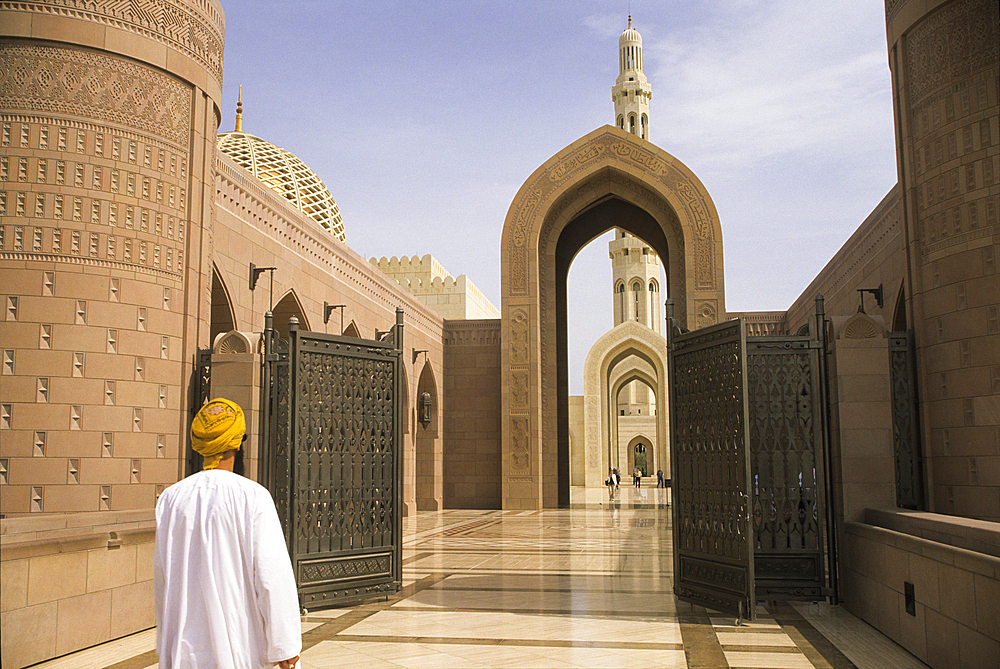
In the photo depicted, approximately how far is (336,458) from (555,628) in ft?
6.33

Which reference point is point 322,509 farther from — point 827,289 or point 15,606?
point 827,289

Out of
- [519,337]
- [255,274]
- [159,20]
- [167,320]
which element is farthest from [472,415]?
[159,20]

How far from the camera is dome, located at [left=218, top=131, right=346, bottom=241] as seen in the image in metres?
13.1

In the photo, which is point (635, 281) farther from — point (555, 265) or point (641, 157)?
point (641, 157)

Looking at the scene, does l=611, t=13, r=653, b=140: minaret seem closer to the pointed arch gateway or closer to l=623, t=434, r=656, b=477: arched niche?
l=623, t=434, r=656, b=477: arched niche

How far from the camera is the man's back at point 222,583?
7.02 feet

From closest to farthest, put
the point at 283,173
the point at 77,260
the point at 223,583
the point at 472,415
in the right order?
the point at 223,583 → the point at 77,260 → the point at 283,173 → the point at 472,415

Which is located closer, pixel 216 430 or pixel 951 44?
pixel 216 430

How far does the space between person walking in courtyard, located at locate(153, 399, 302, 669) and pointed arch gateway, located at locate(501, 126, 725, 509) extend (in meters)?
13.1

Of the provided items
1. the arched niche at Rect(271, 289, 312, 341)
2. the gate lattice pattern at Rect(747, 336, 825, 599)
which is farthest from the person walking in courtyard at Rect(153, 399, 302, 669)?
the arched niche at Rect(271, 289, 312, 341)

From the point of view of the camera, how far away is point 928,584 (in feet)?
13.2

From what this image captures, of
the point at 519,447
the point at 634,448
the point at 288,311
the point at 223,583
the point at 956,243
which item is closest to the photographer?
the point at 223,583

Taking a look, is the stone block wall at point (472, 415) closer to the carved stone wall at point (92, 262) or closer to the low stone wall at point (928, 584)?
the carved stone wall at point (92, 262)

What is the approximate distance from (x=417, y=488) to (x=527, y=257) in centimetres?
484
